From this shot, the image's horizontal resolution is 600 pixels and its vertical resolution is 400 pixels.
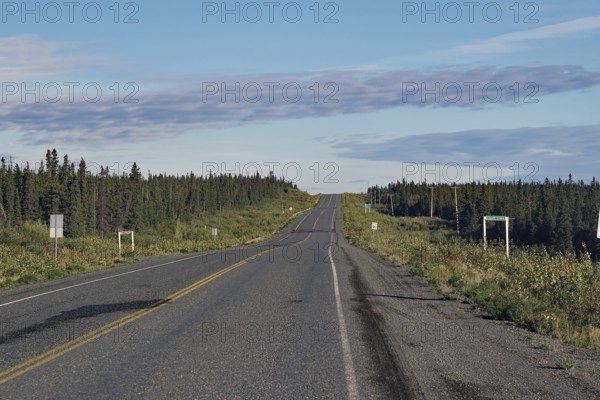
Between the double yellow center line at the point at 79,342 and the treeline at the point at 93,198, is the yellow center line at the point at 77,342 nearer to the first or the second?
the double yellow center line at the point at 79,342

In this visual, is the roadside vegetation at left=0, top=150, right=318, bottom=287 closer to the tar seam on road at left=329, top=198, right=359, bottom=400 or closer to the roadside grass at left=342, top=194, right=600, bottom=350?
the roadside grass at left=342, top=194, right=600, bottom=350

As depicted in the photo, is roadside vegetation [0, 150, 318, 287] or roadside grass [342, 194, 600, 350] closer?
roadside grass [342, 194, 600, 350]

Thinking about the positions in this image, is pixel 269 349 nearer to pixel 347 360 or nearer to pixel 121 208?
pixel 347 360

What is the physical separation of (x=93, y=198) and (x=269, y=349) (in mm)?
115290

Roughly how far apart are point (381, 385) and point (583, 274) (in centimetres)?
1348

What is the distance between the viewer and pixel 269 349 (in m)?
10.1

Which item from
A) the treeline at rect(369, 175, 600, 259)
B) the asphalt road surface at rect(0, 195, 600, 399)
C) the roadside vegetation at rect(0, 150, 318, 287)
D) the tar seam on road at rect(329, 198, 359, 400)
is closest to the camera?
the tar seam on road at rect(329, 198, 359, 400)

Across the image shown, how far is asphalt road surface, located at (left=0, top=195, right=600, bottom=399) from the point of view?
7840 millimetres

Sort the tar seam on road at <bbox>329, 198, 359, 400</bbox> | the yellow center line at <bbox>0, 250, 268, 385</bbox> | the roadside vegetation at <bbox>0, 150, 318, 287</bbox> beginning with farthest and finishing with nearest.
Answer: the roadside vegetation at <bbox>0, 150, 318, 287</bbox> < the yellow center line at <bbox>0, 250, 268, 385</bbox> < the tar seam on road at <bbox>329, 198, 359, 400</bbox>

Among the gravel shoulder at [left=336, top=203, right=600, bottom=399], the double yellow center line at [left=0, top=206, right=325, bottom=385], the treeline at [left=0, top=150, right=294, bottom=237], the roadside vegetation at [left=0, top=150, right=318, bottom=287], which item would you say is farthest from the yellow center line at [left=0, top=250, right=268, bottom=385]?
the treeline at [left=0, top=150, right=294, bottom=237]

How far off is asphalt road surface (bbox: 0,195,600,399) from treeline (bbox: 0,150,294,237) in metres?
74.1

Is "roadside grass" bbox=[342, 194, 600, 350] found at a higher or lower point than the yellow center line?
lower

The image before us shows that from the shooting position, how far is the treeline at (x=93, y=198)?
355 ft

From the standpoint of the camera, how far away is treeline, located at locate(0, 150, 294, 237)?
355 feet
